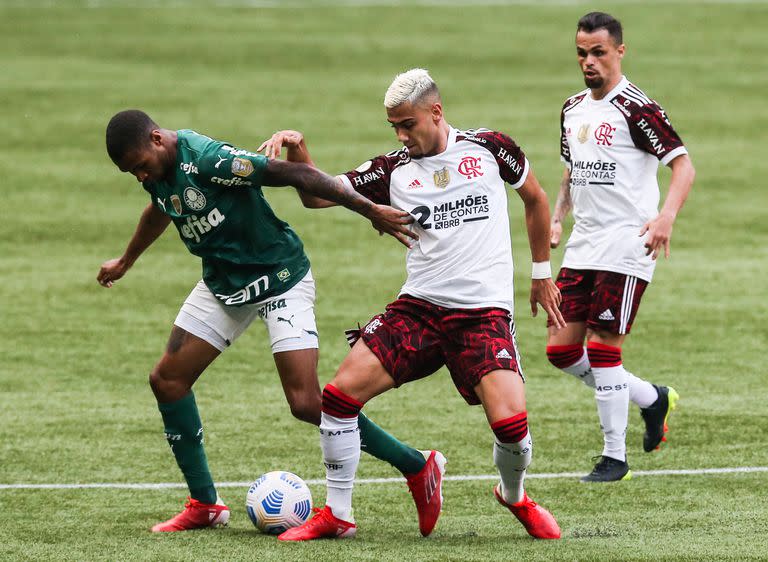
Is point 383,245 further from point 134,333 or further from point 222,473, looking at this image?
point 222,473

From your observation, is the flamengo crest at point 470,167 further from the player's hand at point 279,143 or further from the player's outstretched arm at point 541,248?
the player's hand at point 279,143

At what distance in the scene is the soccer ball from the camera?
Answer: 672 centimetres

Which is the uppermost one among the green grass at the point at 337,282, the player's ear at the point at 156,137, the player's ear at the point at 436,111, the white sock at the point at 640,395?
the player's ear at the point at 436,111

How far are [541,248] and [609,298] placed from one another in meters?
1.49

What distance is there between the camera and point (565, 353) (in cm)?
833

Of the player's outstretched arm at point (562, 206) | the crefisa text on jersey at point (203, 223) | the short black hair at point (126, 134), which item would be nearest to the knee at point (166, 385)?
the crefisa text on jersey at point (203, 223)

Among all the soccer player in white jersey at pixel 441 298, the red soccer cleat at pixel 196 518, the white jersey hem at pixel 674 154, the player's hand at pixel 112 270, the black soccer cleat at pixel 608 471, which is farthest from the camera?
the black soccer cleat at pixel 608 471

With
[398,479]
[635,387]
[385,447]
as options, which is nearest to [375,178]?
[385,447]

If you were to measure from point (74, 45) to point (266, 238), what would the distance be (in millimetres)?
21631

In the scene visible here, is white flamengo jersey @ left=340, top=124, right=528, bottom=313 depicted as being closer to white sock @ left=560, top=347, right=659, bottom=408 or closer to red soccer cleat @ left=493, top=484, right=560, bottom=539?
red soccer cleat @ left=493, top=484, right=560, bottom=539

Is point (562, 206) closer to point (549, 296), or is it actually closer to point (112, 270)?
point (549, 296)

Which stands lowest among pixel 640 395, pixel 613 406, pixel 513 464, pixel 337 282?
pixel 337 282

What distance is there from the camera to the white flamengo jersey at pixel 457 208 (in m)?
6.54

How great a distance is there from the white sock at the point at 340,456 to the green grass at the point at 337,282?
27 centimetres
